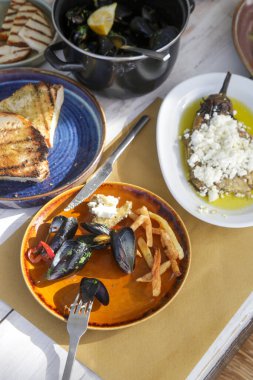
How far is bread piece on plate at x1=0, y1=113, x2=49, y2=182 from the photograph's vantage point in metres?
1.50

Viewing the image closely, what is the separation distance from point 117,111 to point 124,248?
2.20 feet

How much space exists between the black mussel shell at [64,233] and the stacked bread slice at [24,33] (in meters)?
0.79

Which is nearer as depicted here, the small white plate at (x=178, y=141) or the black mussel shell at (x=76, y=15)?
the small white plate at (x=178, y=141)

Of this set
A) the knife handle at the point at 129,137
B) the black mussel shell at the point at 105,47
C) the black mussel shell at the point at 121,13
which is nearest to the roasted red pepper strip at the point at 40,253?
the knife handle at the point at 129,137

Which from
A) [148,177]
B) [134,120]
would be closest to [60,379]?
[148,177]

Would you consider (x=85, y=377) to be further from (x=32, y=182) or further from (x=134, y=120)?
(x=134, y=120)

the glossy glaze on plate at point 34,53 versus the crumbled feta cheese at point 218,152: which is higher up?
the crumbled feta cheese at point 218,152

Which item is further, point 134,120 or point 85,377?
point 134,120

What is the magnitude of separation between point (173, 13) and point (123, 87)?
0.36m

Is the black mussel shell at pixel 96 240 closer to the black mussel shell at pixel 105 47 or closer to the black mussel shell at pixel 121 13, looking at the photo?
the black mussel shell at pixel 105 47

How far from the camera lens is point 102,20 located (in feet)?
5.45

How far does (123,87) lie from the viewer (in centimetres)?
Result: 167

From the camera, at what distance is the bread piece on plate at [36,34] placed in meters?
1.81

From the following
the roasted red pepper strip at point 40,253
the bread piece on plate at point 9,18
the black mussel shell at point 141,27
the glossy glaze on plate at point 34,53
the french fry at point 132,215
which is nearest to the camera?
the roasted red pepper strip at point 40,253
